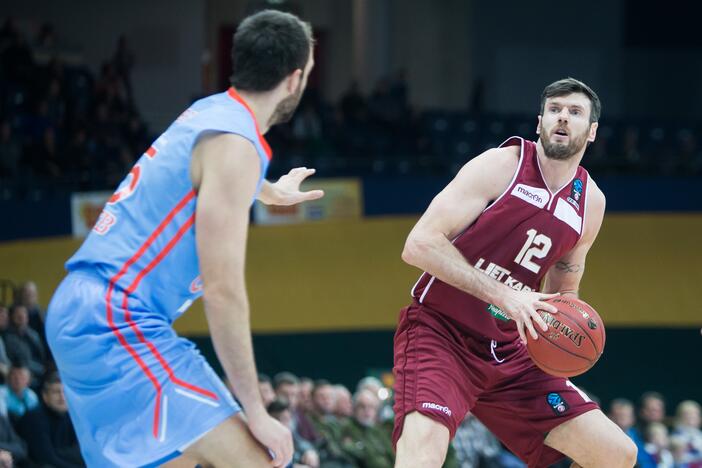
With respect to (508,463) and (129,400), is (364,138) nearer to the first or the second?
(508,463)

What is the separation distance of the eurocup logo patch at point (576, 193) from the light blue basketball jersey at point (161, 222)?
90.5 inches

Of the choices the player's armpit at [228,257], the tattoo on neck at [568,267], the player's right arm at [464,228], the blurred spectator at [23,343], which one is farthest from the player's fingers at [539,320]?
the blurred spectator at [23,343]

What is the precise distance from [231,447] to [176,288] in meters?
0.52

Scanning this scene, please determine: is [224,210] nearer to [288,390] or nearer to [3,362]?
[3,362]

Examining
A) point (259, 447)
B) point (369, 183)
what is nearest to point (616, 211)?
point (369, 183)


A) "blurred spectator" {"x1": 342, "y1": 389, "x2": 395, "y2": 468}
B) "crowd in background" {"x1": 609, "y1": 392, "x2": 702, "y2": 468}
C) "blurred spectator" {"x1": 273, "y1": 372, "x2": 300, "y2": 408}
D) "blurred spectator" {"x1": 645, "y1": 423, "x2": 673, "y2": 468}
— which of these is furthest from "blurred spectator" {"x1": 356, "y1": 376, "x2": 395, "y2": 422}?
"blurred spectator" {"x1": 645, "y1": 423, "x2": 673, "y2": 468}

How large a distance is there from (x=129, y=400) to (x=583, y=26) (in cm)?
Result: 2184

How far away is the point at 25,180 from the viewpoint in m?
13.6

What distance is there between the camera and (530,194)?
A: 5.09 meters

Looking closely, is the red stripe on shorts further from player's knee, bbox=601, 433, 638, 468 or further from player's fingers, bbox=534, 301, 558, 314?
player's knee, bbox=601, 433, 638, 468

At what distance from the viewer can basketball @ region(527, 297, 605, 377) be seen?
4668 mm

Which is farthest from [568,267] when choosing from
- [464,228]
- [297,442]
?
[297,442]

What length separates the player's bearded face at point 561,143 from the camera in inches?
200

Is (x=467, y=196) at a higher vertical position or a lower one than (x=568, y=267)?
higher
